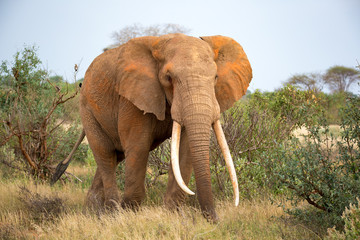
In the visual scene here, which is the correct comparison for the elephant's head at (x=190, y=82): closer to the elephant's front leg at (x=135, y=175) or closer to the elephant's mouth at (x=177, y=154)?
the elephant's mouth at (x=177, y=154)

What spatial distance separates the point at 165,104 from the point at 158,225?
4.60 feet

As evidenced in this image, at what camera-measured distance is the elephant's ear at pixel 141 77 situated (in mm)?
4914

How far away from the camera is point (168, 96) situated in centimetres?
485

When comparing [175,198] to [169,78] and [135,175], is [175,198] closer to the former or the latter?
[135,175]

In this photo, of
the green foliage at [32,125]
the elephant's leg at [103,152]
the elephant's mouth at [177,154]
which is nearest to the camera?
the elephant's mouth at [177,154]

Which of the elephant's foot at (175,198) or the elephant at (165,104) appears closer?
the elephant at (165,104)

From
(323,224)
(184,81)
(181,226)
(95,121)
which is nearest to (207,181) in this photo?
(181,226)

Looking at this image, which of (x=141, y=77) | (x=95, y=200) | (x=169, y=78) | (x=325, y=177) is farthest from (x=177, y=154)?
(x=95, y=200)

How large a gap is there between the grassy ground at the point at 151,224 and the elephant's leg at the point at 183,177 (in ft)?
0.47

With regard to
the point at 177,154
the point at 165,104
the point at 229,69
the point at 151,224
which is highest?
the point at 229,69

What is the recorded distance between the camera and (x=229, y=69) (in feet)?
17.5

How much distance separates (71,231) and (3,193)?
2.92 metres

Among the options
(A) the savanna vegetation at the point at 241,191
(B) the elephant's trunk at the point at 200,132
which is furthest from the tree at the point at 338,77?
(B) the elephant's trunk at the point at 200,132

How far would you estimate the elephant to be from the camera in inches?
172
